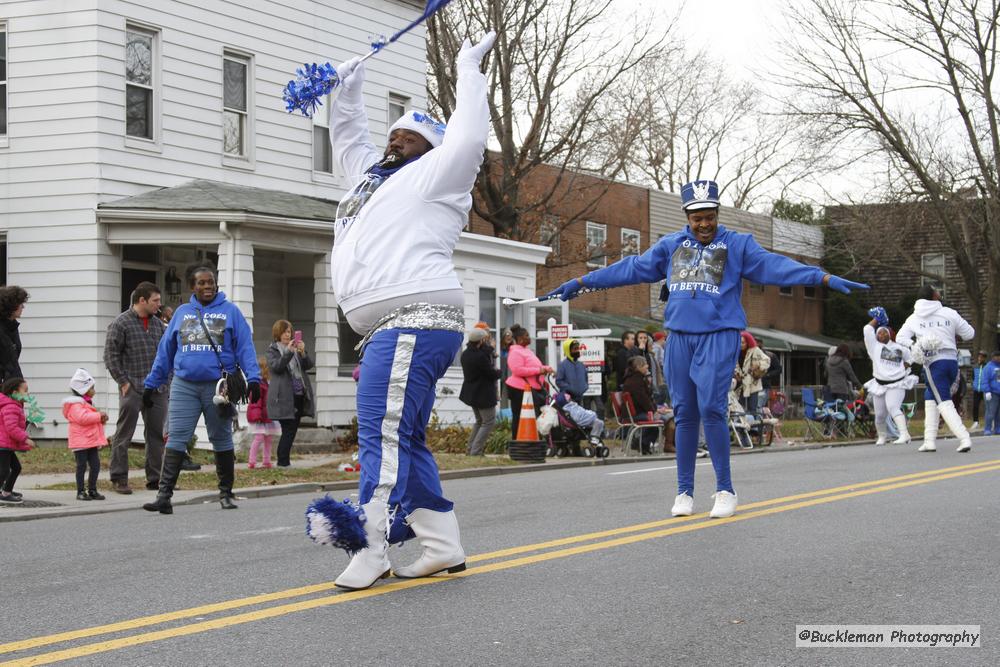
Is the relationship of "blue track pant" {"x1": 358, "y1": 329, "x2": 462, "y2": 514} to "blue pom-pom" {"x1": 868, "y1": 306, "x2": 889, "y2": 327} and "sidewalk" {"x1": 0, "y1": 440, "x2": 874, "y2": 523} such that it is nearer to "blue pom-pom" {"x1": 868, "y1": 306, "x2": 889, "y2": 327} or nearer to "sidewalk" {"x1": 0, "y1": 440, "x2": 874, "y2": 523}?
"sidewalk" {"x1": 0, "y1": 440, "x2": 874, "y2": 523}

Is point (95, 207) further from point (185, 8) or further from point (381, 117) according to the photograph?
point (381, 117)

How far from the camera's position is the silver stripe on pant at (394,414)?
5797 mm

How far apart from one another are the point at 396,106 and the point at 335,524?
1955cm

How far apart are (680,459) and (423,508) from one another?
3.29 meters

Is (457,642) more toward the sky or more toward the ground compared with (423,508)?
more toward the ground

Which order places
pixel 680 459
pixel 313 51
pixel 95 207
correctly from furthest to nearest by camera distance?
pixel 313 51 → pixel 95 207 → pixel 680 459

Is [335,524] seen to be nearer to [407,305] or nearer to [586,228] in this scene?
[407,305]

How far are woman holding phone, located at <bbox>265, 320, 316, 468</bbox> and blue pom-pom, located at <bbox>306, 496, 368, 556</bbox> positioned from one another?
34.2 feet

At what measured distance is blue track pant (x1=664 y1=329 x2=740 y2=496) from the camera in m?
8.53

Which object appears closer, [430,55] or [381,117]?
[381,117]

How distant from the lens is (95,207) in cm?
1862

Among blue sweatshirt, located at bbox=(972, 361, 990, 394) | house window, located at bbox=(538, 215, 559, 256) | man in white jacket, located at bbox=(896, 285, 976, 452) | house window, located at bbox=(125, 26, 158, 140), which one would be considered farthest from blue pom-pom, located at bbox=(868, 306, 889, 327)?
house window, located at bbox=(538, 215, 559, 256)

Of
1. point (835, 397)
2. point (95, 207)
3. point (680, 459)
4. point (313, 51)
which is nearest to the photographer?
point (680, 459)

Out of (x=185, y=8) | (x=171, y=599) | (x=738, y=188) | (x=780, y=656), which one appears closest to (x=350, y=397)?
(x=185, y=8)
